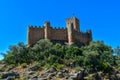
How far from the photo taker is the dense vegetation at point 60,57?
52219 mm

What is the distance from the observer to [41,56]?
177ft

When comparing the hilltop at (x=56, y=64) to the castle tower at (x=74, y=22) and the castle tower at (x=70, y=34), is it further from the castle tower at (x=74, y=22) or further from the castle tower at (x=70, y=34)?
the castle tower at (x=74, y=22)

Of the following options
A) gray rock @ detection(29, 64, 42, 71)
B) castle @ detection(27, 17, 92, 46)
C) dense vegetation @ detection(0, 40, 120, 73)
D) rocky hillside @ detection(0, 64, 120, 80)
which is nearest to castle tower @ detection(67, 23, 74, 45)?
castle @ detection(27, 17, 92, 46)

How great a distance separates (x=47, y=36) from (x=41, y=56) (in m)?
10.00

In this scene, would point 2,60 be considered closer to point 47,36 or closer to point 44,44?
point 44,44

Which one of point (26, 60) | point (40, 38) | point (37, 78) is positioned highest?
point (40, 38)

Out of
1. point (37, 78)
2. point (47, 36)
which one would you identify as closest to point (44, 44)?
point (47, 36)

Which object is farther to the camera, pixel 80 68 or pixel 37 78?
pixel 80 68

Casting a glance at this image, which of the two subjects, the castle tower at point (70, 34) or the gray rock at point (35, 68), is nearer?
the gray rock at point (35, 68)

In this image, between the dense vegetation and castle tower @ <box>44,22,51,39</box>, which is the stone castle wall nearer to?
castle tower @ <box>44,22,51,39</box>

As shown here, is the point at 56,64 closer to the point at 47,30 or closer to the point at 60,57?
the point at 60,57

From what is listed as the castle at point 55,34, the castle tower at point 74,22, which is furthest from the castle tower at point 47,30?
the castle tower at point 74,22

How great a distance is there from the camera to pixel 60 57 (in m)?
54.0

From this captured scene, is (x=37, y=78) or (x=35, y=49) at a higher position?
(x=35, y=49)
